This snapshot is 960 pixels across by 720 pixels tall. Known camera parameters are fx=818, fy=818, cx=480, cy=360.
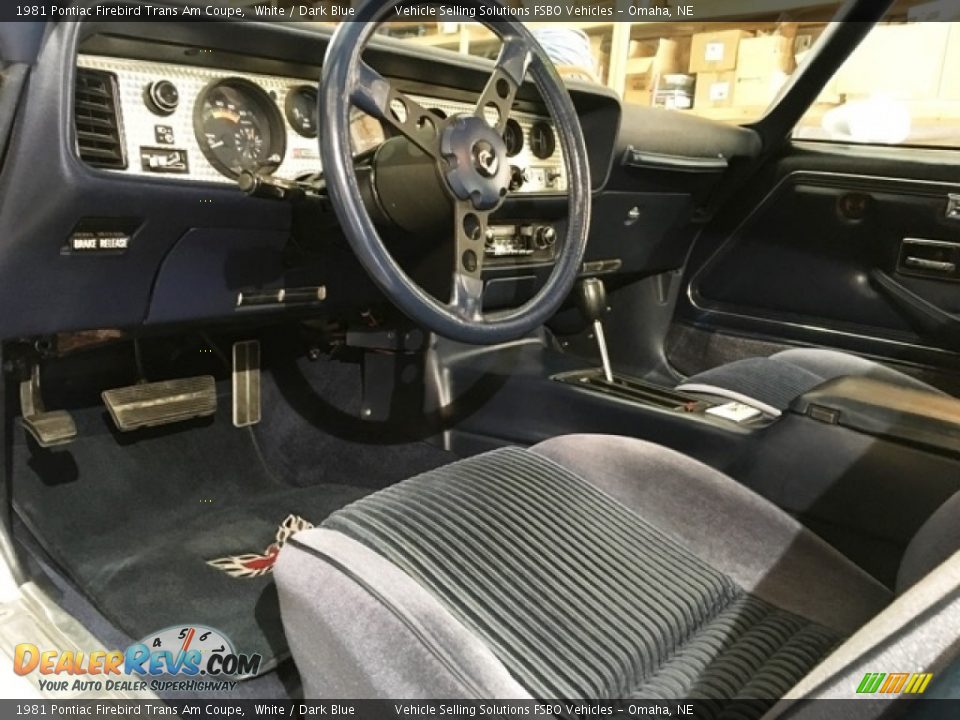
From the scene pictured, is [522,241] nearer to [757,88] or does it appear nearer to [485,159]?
[485,159]

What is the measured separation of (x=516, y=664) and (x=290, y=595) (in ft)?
0.75

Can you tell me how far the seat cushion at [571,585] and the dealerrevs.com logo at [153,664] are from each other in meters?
0.44

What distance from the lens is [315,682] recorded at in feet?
2.66

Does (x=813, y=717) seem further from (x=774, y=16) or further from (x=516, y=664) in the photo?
(x=774, y=16)

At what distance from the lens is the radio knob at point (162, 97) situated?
1098 millimetres

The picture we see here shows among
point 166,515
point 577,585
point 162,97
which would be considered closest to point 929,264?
point 577,585

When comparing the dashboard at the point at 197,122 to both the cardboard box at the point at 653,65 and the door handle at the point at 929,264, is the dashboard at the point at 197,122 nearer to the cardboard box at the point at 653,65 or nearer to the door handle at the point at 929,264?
the cardboard box at the point at 653,65

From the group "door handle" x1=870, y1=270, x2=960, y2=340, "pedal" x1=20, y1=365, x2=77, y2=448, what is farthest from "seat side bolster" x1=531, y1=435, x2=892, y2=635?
"door handle" x1=870, y1=270, x2=960, y2=340

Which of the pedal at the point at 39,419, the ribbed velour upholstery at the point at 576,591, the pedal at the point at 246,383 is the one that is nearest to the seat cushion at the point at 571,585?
the ribbed velour upholstery at the point at 576,591

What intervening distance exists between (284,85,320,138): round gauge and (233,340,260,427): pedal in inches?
25.7

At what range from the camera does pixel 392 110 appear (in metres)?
1.03

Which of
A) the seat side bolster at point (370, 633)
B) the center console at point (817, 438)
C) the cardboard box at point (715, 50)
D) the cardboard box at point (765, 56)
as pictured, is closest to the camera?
the seat side bolster at point (370, 633)

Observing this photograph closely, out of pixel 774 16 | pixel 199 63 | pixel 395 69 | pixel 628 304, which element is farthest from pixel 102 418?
pixel 774 16

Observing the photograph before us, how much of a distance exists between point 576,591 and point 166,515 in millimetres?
1021
